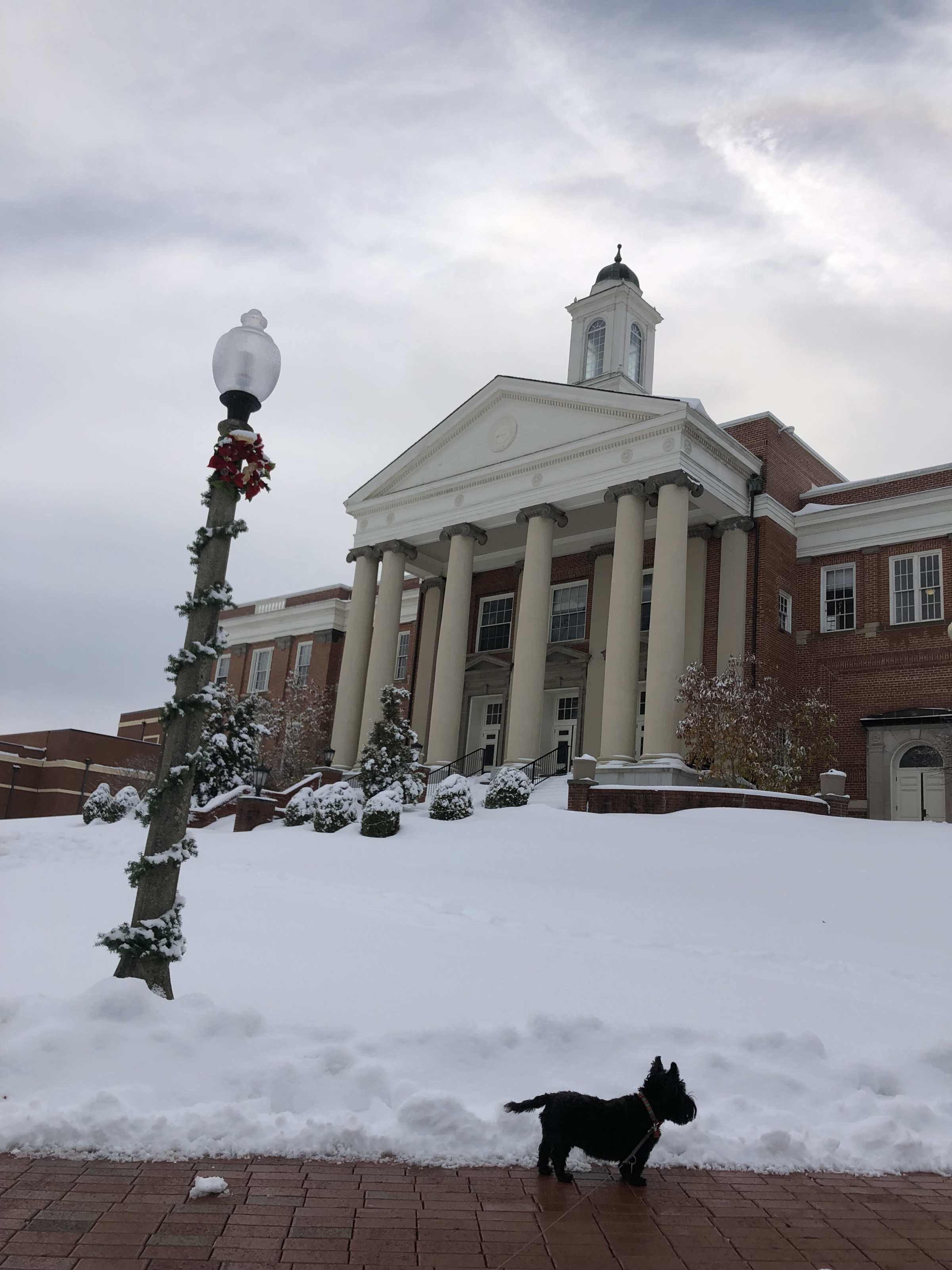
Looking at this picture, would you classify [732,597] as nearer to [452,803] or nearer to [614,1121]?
[452,803]

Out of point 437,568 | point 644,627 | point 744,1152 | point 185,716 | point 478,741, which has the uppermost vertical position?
point 437,568

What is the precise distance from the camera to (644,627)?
30953 mm

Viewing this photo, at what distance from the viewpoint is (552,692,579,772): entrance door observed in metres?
31.5

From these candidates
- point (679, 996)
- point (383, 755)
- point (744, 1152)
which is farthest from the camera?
point (383, 755)

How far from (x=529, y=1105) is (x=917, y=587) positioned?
2607cm

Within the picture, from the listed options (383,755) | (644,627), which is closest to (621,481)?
(644,627)

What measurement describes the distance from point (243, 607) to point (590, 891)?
38857mm

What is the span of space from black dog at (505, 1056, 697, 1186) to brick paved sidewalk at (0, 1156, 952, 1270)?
0.45 feet

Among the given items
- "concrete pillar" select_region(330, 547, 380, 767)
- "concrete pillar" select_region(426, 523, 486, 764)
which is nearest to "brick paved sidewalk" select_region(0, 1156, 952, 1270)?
"concrete pillar" select_region(426, 523, 486, 764)

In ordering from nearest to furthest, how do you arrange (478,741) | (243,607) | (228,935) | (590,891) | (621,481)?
(228,935) → (590,891) → (621,481) → (478,741) → (243,607)

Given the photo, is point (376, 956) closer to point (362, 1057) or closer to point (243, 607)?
point (362, 1057)

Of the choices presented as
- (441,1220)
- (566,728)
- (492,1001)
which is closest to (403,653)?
(566,728)

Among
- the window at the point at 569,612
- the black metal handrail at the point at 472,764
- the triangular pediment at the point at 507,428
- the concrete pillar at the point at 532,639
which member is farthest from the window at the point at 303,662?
the concrete pillar at the point at 532,639

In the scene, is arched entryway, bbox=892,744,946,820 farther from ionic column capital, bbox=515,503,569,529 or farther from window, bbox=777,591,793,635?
ionic column capital, bbox=515,503,569,529
